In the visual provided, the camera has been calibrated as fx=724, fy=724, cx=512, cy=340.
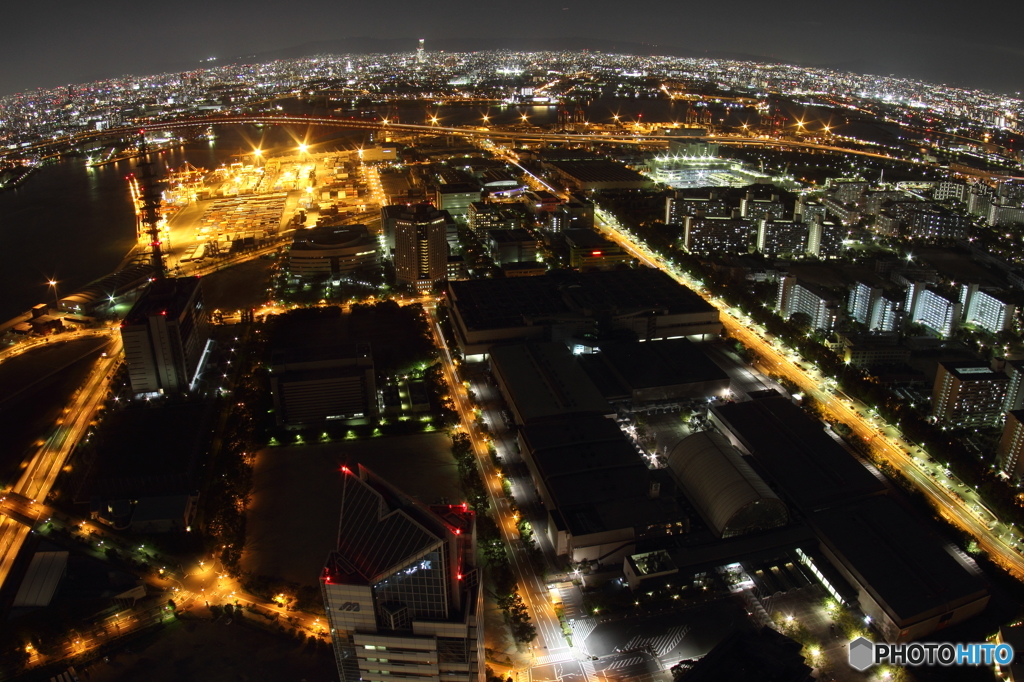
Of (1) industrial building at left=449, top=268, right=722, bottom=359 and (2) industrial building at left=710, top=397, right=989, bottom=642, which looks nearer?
(2) industrial building at left=710, top=397, right=989, bottom=642

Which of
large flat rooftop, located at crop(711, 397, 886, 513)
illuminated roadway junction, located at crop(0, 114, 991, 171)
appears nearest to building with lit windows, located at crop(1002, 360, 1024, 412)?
large flat rooftop, located at crop(711, 397, 886, 513)

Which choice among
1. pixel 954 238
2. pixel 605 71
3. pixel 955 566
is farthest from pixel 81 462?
pixel 605 71

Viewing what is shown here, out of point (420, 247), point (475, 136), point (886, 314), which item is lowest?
point (886, 314)

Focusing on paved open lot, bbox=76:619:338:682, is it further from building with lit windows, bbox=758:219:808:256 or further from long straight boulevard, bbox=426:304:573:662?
building with lit windows, bbox=758:219:808:256

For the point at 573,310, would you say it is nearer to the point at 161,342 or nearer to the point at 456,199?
the point at 161,342

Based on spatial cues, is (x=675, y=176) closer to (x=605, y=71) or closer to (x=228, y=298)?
(x=228, y=298)

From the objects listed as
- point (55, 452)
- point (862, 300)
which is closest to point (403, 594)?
point (55, 452)

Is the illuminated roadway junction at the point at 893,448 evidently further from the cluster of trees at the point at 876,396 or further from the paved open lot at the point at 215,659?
the paved open lot at the point at 215,659
